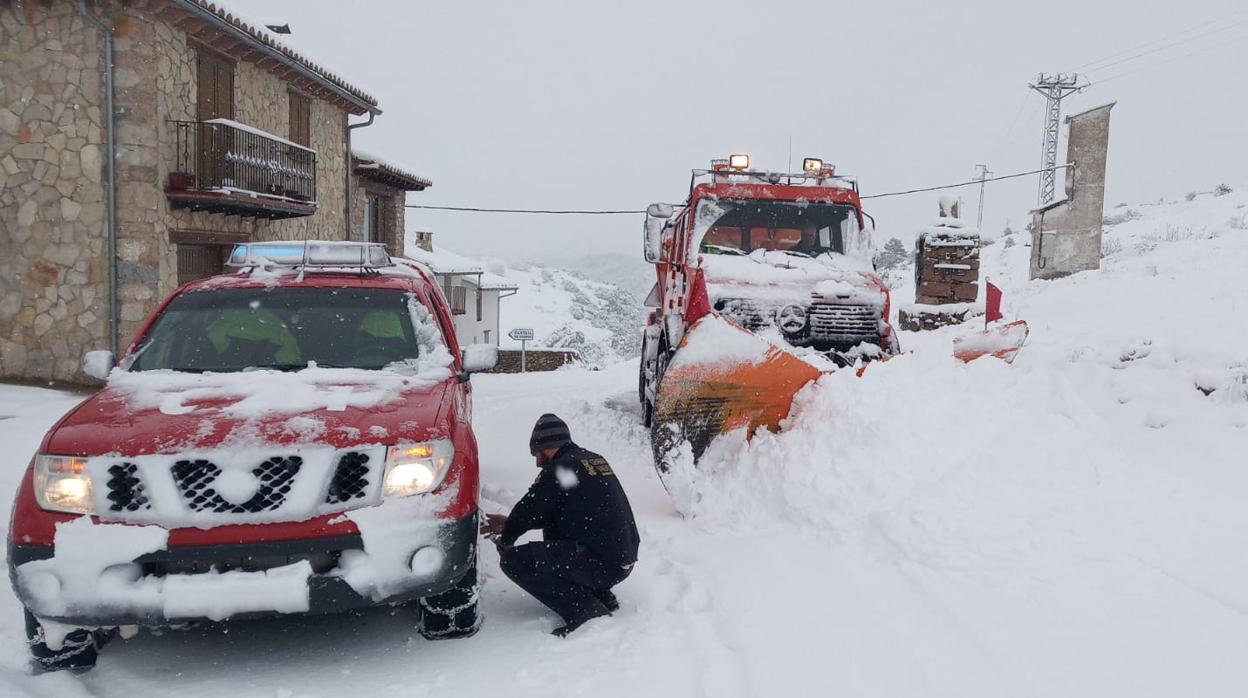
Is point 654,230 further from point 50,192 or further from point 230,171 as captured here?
point 50,192

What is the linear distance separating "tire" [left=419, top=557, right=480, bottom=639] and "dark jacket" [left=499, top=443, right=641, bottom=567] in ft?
1.62

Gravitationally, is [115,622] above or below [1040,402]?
below

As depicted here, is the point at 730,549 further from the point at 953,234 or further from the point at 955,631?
the point at 953,234

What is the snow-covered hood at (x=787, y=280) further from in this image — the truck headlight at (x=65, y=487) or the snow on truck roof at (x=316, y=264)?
the truck headlight at (x=65, y=487)

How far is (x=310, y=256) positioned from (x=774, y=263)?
4.36 metres

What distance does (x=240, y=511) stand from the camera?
315 centimetres

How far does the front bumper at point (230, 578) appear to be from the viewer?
3.07 m

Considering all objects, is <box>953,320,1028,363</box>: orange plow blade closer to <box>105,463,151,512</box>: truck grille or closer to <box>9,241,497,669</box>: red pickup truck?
<box>9,241,497,669</box>: red pickup truck

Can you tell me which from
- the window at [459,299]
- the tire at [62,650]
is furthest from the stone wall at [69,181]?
the window at [459,299]

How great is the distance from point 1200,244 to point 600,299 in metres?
74.6

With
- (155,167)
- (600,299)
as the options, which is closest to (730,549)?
(155,167)

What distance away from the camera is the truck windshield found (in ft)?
27.0

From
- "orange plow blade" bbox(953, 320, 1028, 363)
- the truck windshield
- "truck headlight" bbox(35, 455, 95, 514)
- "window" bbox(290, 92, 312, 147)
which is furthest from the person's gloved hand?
"window" bbox(290, 92, 312, 147)

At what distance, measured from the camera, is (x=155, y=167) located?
12.7 metres
